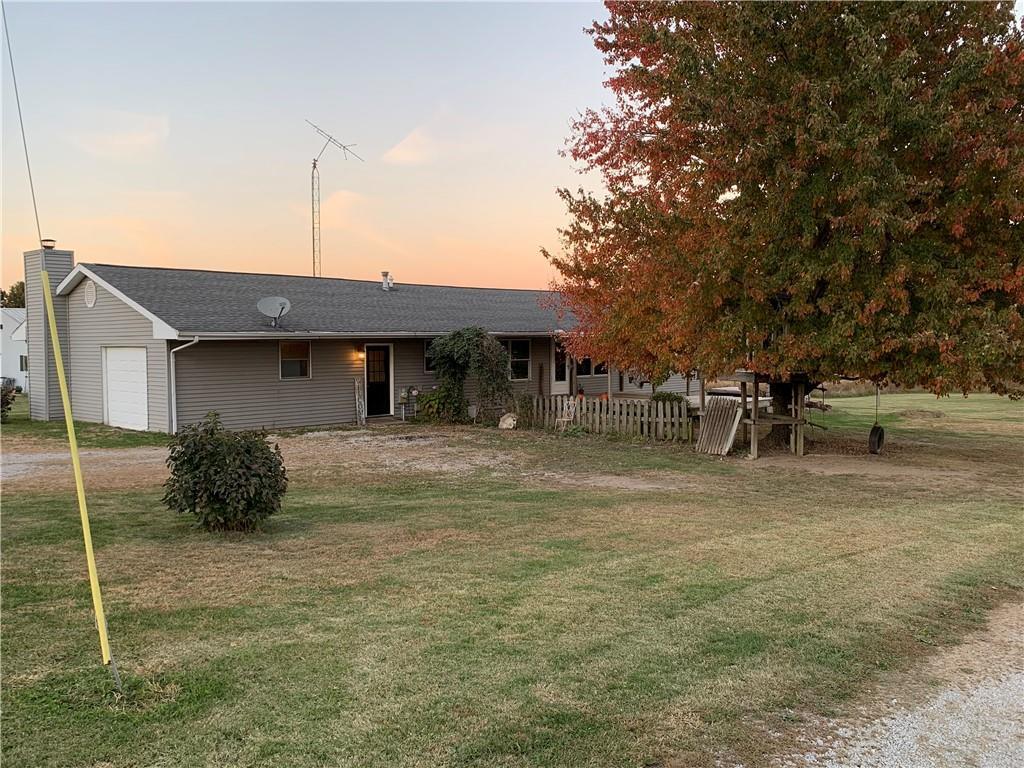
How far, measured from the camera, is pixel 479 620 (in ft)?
18.0

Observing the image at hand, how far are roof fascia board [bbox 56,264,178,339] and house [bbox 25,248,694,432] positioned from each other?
1.3 inches

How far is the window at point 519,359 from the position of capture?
24.1 metres

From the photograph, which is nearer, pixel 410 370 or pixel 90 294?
pixel 90 294

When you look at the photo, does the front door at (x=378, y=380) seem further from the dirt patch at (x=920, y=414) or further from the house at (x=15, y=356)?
the house at (x=15, y=356)

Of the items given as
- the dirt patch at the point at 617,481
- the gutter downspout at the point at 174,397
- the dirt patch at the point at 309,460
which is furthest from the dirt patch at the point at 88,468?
the dirt patch at the point at 617,481

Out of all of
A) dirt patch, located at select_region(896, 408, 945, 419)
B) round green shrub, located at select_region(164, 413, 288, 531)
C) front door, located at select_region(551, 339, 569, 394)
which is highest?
front door, located at select_region(551, 339, 569, 394)

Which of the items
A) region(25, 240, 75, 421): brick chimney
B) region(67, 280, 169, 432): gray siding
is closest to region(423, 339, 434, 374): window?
region(67, 280, 169, 432): gray siding

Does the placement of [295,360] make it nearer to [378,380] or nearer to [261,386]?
[261,386]

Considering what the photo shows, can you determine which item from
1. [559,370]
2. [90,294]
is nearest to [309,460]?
[90,294]

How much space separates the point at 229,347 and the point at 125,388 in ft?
9.67

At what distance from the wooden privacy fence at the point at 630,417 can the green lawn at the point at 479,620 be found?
6082 mm

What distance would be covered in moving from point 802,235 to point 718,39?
145 inches

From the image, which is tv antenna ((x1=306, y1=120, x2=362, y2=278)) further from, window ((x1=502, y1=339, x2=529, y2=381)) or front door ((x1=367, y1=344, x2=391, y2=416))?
window ((x1=502, y1=339, x2=529, y2=381))

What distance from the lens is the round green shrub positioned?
7789mm
